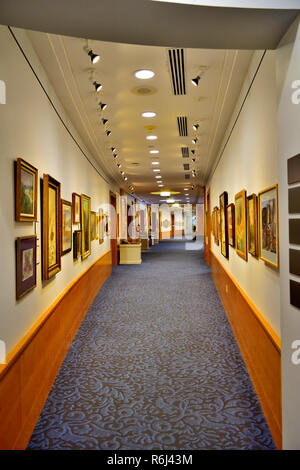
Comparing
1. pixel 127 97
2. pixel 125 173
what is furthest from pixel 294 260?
Result: pixel 125 173

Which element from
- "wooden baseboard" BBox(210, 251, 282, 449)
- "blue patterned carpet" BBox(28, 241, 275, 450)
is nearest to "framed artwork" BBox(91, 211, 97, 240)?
"blue patterned carpet" BBox(28, 241, 275, 450)

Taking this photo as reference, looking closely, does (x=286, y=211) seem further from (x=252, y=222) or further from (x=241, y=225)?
(x=241, y=225)

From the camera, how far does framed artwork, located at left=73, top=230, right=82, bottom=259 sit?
5.93 m

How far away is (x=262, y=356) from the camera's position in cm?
345

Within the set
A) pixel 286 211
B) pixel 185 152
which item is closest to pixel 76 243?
pixel 185 152

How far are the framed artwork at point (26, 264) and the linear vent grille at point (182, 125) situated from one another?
391 centimetres

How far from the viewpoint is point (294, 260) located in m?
2.02

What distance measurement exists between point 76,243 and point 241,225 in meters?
2.80

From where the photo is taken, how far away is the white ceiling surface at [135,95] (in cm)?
378

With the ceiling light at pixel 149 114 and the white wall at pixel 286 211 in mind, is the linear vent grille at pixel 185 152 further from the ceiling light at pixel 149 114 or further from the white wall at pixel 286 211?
the white wall at pixel 286 211

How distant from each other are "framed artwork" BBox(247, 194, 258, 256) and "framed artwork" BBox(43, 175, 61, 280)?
216 cm
